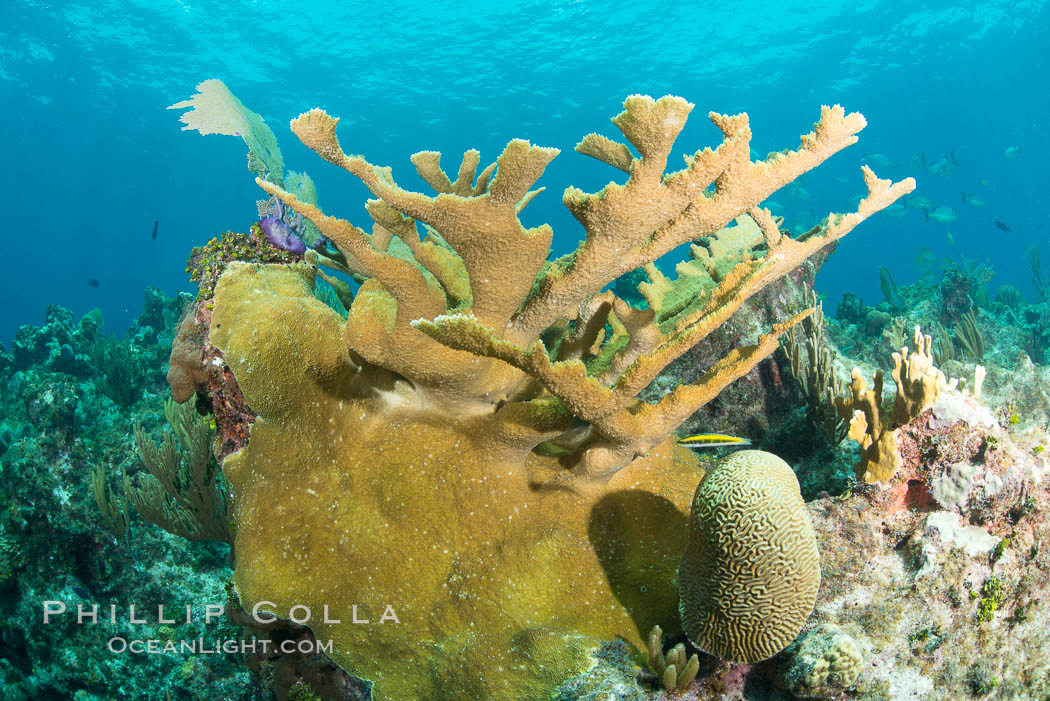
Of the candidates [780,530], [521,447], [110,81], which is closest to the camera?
[780,530]

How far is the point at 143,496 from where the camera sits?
4.72m

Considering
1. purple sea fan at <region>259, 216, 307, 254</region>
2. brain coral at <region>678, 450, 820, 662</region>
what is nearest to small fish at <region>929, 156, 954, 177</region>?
brain coral at <region>678, 450, 820, 662</region>

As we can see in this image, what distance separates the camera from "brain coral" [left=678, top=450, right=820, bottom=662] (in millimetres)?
1786

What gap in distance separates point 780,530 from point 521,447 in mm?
1109

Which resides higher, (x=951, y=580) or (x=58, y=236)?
(x=58, y=236)

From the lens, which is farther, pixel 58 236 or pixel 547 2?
pixel 58 236

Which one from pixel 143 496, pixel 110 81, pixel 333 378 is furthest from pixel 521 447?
pixel 110 81

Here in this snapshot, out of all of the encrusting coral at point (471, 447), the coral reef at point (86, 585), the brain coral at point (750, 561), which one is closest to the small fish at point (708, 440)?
the encrusting coral at point (471, 447)

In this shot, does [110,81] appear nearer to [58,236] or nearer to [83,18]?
[83,18]

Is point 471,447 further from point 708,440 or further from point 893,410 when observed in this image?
point 893,410

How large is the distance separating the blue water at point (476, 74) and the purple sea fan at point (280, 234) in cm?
2743

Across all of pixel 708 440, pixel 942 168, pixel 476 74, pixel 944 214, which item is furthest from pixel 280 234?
pixel 476 74

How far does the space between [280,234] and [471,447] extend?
1.98 m

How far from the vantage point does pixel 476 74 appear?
143 ft
